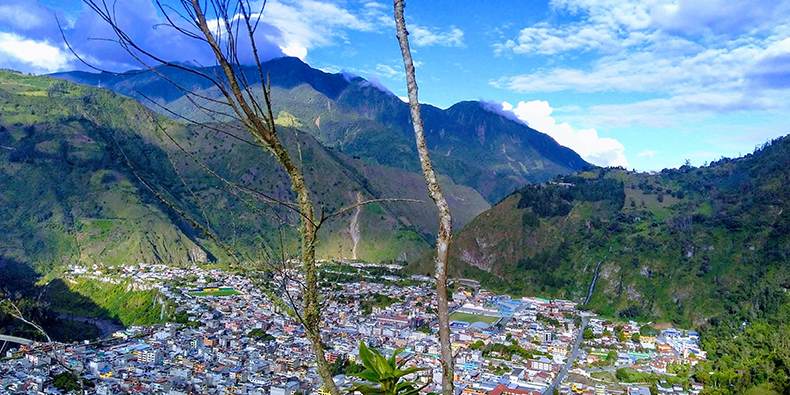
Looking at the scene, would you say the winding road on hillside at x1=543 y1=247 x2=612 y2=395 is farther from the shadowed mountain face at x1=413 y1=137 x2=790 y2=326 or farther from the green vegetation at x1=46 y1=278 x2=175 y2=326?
the green vegetation at x1=46 y1=278 x2=175 y2=326

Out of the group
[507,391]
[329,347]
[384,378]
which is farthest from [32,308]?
[384,378]

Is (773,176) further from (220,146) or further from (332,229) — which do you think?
(220,146)

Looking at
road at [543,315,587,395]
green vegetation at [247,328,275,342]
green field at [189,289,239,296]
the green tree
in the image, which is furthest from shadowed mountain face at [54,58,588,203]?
the green tree

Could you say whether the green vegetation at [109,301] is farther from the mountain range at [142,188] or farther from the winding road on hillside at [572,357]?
the winding road on hillside at [572,357]

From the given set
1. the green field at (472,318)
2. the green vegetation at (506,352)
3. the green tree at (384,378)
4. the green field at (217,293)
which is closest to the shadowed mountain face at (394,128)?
the green field at (217,293)

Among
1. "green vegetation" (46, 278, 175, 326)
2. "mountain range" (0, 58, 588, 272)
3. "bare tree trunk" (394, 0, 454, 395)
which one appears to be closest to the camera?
"bare tree trunk" (394, 0, 454, 395)

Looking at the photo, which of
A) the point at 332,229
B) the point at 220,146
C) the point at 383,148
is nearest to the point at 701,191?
the point at 332,229

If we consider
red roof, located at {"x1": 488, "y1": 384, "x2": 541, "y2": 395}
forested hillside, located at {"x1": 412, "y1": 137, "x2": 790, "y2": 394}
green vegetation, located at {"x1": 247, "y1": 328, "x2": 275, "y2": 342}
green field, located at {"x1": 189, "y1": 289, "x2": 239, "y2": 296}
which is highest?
forested hillside, located at {"x1": 412, "y1": 137, "x2": 790, "y2": 394}
